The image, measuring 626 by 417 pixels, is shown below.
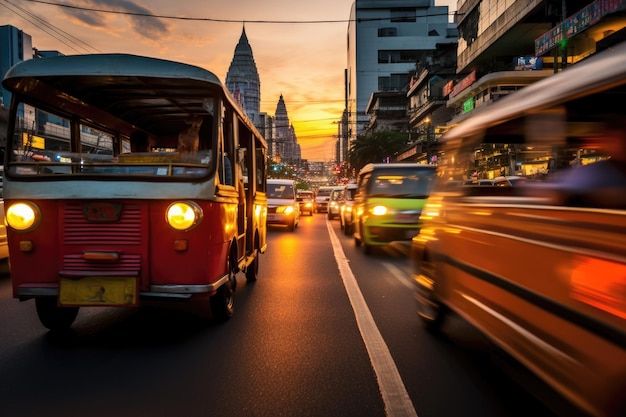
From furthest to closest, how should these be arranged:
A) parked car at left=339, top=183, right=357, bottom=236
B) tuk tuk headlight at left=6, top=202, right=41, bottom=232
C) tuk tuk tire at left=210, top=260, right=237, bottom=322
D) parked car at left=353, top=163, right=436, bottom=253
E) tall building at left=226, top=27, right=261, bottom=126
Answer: tall building at left=226, top=27, right=261, bottom=126 < parked car at left=339, top=183, right=357, bottom=236 < parked car at left=353, top=163, right=436, bottom=253 < tuk tuk tire at left=210, top=260, right=237, bottom=322 < tuk tuk headlight at left=6, top=202, right=41, bottom=232

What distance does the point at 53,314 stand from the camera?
5.11m

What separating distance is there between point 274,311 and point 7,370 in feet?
9.43

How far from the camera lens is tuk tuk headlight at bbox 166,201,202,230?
455 centimetres

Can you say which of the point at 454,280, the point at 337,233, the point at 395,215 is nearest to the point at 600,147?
the point at 454,280

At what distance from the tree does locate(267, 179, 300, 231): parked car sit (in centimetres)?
4944

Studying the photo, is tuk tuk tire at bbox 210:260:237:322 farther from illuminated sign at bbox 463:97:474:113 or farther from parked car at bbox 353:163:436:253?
illuminated sign at bbox 463:97:474:113

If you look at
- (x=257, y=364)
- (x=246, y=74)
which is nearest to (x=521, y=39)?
(x=257, y=364)

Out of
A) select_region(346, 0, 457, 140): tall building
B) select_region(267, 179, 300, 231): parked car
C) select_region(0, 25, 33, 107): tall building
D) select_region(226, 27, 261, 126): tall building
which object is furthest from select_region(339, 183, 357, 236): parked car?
select_region(226, 27, 261, 126): tall building

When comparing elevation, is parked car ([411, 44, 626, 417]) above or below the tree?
below

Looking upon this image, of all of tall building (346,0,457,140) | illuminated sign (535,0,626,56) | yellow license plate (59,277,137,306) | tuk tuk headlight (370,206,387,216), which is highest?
tall building (346,0,457,140)

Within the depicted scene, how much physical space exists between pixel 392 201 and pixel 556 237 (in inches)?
341

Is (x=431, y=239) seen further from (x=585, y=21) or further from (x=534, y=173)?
(x=585, y=21)

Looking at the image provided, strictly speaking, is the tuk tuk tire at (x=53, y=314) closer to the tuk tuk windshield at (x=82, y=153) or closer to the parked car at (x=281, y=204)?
the tuk tuk windshield at (x=82, y=153)

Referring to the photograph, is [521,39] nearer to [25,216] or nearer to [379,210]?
[379,210]
